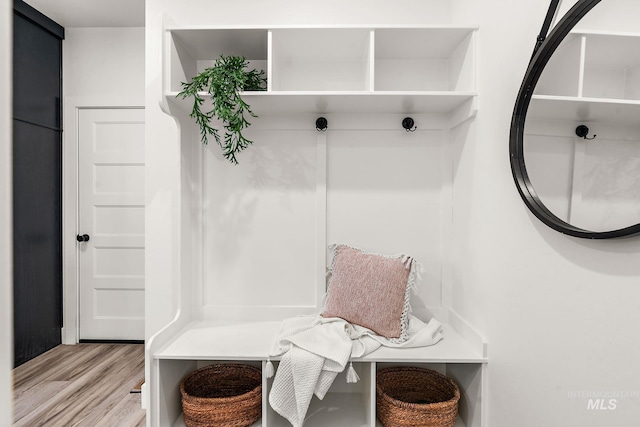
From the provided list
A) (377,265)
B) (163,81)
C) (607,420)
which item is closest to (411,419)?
(377,265)

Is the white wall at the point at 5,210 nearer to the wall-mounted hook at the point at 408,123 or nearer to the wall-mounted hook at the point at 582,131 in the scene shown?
the wall-mounted hook at the point at 582,131

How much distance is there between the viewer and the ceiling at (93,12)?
9.94 ft

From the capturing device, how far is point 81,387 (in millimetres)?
2738

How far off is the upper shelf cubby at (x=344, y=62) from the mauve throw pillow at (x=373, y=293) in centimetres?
70

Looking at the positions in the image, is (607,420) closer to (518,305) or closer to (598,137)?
(518,305)

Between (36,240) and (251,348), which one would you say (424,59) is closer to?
(251,348)

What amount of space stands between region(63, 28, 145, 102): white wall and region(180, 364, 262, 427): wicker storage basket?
2.44 meters

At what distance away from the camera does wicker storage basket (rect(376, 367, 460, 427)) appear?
163 cm

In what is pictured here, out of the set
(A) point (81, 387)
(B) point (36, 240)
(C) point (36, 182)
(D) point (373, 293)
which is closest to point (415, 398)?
(D) point (373, 293)

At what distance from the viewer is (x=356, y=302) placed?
5.95 feet

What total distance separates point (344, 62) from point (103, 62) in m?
2.41

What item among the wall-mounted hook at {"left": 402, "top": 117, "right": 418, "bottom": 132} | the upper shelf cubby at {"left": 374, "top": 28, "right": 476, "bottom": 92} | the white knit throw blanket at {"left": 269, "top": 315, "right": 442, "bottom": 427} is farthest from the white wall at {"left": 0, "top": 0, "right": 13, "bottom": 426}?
the wall-mounted hook at {"left": 402, "top": 117, "right": 418, "bottom": 132}


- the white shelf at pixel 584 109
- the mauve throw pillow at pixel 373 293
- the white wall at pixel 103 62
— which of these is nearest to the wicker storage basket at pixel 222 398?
the mauve throw pillow at pixel 373 293

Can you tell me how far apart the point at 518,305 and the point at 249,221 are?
4.10ft
